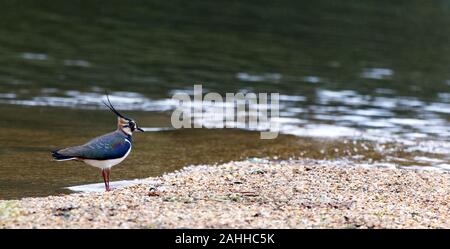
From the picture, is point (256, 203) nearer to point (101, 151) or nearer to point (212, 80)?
point (101, 151)

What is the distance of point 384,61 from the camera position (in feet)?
100

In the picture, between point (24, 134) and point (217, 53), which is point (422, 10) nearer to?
point (217, 53)

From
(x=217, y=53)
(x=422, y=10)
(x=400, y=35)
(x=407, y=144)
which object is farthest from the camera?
(x=422, y=10)

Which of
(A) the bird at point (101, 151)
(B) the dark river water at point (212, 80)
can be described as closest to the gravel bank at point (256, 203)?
(A) the bird at point (101, 151)

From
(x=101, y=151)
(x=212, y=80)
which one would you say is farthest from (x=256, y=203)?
(x=212, y=80)

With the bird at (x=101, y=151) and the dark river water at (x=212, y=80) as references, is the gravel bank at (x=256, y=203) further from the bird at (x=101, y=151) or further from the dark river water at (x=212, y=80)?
the dark river water at (x=212, y=80)

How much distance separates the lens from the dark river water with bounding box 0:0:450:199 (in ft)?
55.1

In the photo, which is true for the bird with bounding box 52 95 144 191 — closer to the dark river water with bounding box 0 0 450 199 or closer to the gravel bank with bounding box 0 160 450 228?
the gravel bank with bounding box 0 160 450 228

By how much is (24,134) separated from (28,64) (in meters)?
8.02

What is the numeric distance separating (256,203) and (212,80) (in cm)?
1448

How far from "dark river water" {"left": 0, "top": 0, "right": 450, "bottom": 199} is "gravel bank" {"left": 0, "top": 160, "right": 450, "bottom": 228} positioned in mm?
2411

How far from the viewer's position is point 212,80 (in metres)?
24.4
